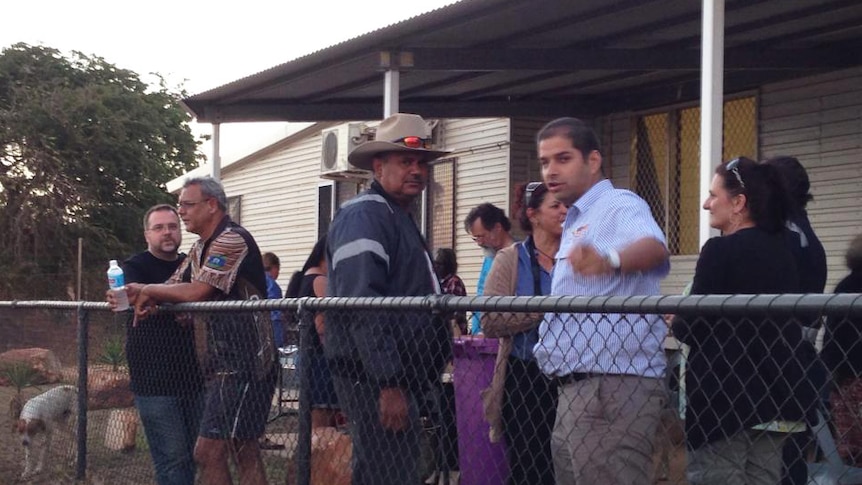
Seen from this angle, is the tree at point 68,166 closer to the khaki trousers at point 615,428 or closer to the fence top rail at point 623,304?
the fence top rail at point 623,304

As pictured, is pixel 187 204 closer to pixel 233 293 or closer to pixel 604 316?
pixel 233 293

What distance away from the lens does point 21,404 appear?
24.7 ft

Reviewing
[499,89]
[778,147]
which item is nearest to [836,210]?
[778,147]

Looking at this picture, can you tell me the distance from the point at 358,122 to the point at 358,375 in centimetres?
949

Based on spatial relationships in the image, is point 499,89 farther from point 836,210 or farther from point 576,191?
point 576,191

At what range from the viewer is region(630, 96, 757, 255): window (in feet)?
36.6

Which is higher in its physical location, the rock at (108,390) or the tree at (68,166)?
the tree at (68,166)

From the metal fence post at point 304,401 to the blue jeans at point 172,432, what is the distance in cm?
119

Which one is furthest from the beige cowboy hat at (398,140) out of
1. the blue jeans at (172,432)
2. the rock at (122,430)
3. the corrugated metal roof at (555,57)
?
the corrugated metal roof at (555,57)

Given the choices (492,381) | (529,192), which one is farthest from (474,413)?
(529,192)

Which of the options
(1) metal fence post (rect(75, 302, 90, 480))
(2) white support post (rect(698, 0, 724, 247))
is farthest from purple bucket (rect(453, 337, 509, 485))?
(2) white support post (rect(698, 0, 724, 247))

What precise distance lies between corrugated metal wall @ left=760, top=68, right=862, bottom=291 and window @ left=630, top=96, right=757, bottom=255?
1.70 feet

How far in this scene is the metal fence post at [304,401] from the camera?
14.4 ft

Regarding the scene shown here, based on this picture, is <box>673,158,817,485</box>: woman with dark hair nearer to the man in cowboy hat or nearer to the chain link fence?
the chain link fence
